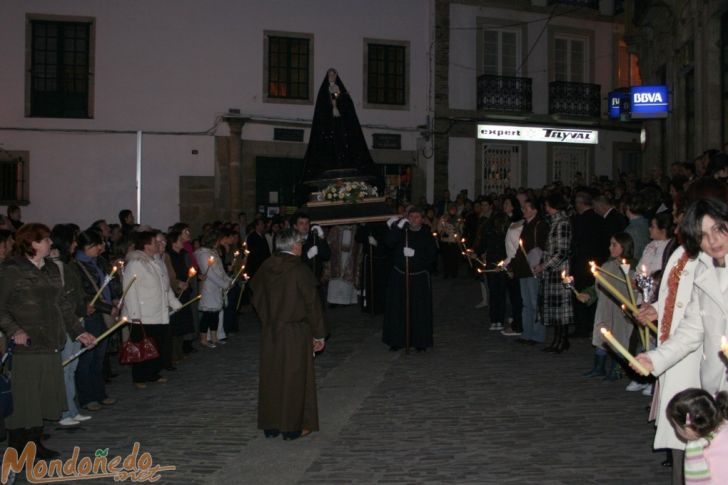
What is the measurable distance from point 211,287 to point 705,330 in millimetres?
9266

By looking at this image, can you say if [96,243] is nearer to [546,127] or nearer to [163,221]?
[163,221]

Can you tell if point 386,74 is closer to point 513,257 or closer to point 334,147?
point 334,147

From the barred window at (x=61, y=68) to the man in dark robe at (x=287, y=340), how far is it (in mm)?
18607

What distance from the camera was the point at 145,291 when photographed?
33.5 ft

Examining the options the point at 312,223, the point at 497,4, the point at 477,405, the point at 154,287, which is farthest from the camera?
the point at 497,4

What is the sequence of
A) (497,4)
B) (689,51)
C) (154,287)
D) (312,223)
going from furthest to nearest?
(497,4) < (689,51) < (312,223) < (154,287)

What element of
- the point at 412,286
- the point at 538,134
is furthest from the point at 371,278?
the point at 538,134

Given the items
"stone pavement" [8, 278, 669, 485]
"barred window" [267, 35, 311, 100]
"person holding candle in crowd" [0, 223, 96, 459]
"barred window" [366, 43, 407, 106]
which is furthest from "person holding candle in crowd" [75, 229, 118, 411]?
"barred window" [366, 43, 407, 106]

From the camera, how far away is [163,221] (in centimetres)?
2533

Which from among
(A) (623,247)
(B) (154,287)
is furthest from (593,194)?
(B) (154,287)

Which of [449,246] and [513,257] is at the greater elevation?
[449,246]

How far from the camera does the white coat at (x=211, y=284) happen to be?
13133mm

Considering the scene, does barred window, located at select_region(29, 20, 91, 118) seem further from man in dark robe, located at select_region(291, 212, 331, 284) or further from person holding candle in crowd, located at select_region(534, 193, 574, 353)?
person holding candle in crowd, located at select_region(534, 193, 574, 353)

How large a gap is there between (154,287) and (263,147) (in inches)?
638
